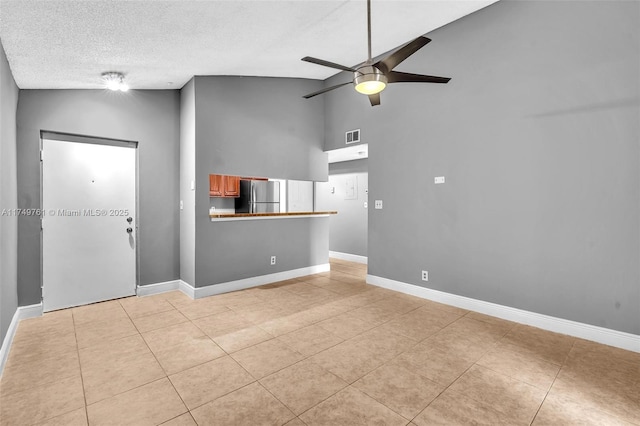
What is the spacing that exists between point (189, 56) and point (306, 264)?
3480 mm

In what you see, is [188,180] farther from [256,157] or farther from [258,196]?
[258,196]

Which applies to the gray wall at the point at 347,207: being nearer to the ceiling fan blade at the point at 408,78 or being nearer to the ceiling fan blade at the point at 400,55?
the ceiling fan blade at the point at 408,78

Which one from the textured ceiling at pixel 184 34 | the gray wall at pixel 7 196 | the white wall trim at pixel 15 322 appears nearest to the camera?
the textured ceiling at pixel 184 34

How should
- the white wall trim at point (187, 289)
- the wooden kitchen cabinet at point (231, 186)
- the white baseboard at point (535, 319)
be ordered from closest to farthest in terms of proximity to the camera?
the white baseboard at point (535, 319) → the white wall trim at point (187, 289) → the wooden kitchen cabinet at point (231, 186)

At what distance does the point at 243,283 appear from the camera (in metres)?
4.43

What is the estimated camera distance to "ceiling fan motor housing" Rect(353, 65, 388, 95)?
7.66 ft

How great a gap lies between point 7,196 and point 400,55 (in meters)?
3.66

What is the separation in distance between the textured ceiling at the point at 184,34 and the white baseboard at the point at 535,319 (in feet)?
10.8

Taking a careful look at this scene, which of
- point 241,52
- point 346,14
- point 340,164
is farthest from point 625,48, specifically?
point 340,164

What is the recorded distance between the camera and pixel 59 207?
3576 millimetres

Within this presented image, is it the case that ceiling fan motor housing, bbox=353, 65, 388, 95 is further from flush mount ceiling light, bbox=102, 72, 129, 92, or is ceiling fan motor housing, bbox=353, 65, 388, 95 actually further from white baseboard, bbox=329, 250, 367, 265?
white baseboard, bbox=329, 250, 367, 265

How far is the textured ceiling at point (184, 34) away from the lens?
2.25 m

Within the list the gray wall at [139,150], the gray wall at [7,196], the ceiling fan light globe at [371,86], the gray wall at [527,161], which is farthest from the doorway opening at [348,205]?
the gray wall at [7,196]

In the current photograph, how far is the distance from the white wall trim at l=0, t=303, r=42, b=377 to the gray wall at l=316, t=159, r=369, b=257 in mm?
4587
